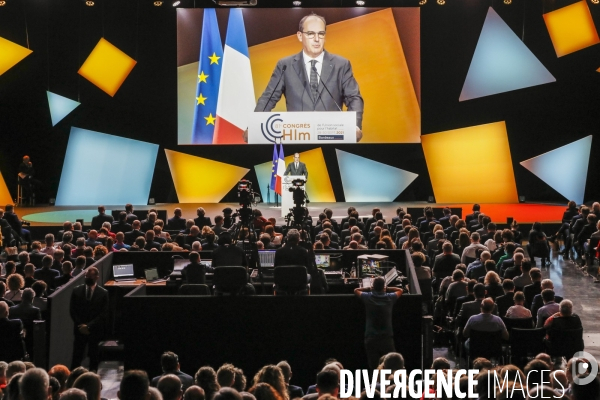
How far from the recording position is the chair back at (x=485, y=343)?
7.90 m

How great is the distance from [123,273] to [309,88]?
32.8 ft

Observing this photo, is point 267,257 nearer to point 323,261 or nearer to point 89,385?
point 323,261

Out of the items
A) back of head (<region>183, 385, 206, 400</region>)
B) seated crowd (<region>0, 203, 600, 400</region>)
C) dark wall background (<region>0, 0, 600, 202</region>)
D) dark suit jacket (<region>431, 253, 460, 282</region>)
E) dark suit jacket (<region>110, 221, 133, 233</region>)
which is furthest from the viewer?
dark wall background (<region>0, 0, 600, 202</region>)

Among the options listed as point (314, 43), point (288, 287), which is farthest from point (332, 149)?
point (288, 287)

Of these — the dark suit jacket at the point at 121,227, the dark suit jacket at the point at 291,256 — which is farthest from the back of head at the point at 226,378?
the dark suit jacket at the point at 121,227

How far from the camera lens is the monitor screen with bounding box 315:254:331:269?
1001cm

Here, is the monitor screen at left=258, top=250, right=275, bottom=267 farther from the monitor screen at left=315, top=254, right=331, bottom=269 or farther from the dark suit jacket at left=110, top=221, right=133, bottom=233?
the dark suit jacket at left=110, top=221, right=133, bottom=233

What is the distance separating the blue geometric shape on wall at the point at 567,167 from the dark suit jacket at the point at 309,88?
4.78 metres

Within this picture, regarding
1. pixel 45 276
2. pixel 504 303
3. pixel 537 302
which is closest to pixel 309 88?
pixel 45 276

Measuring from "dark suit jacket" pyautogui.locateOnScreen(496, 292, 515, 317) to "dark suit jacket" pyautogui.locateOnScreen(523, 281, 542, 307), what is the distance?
0.47 meters

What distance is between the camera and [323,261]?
10.1 meters

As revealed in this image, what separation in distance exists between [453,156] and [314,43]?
14.9 ft

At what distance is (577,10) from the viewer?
19.8m

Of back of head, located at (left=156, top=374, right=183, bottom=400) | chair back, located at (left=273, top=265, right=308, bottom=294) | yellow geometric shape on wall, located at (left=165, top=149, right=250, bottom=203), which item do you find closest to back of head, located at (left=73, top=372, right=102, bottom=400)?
back of head, located at (left=156, top=374, right=183, bottom=400)
